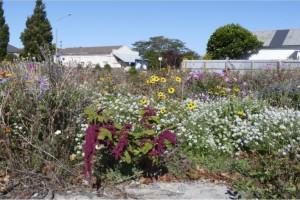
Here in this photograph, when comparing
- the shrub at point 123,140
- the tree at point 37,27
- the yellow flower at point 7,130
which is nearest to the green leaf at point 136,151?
the shrub at point 123,140

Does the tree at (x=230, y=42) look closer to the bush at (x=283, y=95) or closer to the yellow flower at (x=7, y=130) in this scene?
the bush at (x=283, y=95)

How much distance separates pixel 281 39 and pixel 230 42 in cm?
1018

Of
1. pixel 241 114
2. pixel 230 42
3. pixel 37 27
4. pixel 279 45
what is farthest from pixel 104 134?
pixel 279 45

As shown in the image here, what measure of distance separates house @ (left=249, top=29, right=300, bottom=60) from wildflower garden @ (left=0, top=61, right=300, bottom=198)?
48888 millimetres

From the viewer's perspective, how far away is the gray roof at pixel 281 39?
5606cm

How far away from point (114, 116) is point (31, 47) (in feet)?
132

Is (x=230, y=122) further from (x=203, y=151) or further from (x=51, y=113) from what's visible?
(x=51, y=113)

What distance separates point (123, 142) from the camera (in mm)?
3906

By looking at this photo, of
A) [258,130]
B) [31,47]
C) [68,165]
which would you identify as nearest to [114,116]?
[68,165]

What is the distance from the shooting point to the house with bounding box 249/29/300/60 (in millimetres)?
54188

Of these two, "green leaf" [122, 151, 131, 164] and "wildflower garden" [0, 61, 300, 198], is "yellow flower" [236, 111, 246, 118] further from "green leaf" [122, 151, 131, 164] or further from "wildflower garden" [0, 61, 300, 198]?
"green leaf" [122, 151, 131, 164]

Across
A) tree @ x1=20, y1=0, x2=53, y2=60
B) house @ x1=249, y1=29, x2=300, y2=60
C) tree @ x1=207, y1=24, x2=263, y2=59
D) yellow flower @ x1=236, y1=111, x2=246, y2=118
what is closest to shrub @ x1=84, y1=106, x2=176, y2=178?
yellow flower @ x1=236, y1=111, x2=246, y2=118

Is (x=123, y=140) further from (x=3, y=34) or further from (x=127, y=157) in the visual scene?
(x=3, y=34)

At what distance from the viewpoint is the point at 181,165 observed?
4.62m
